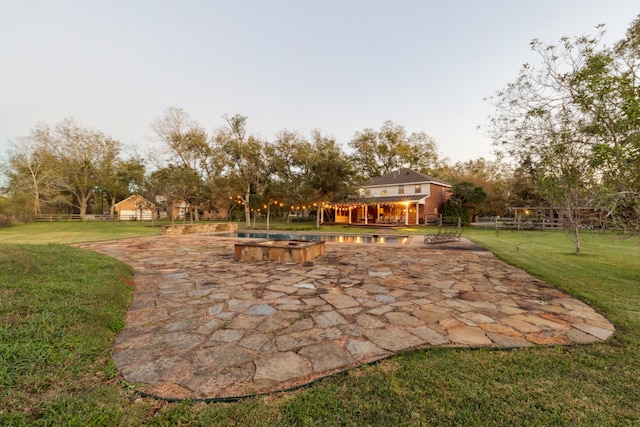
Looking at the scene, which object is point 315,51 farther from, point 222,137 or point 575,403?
point 575,403

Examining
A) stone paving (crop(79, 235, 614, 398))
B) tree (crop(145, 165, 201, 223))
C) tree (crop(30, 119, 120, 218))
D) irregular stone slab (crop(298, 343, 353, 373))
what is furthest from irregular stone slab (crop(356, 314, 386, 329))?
tree (crop(30, 119, 120, 218))

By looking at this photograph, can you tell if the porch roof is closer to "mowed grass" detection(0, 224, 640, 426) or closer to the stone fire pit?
the stone fire pit

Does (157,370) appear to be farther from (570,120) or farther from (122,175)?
(122,175)

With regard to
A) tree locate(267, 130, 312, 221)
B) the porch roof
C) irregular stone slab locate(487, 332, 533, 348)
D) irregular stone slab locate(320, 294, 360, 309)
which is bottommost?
irregular stone slab locate(487, 332, 533, 348)

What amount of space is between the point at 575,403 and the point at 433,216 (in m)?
27.1

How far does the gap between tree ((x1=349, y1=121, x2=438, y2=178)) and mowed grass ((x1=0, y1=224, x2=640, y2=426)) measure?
34155mm

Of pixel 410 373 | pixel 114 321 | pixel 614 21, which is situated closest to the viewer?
pixel 410 373

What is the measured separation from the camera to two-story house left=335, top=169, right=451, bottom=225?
26.1 metres

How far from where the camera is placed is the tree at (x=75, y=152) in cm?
2953

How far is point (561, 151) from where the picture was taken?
4.66 metres

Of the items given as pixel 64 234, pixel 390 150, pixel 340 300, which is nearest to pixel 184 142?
pixel 64 234

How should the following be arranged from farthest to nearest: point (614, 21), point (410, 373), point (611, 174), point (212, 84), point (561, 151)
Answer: point (212, 84) → point (614, 21) → point (561, 151) → point (611, 174) → point (410, 373)

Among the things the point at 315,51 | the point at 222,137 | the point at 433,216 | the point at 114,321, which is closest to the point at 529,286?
the point at 114,321

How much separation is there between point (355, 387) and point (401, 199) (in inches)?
1003
